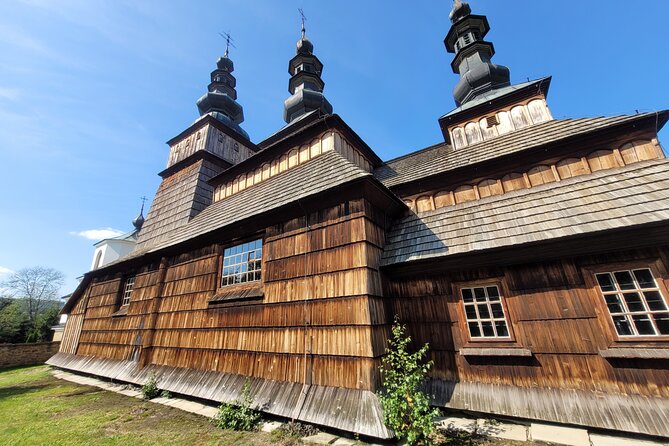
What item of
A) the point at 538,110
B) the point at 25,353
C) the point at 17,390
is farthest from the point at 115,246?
the point at 538,110

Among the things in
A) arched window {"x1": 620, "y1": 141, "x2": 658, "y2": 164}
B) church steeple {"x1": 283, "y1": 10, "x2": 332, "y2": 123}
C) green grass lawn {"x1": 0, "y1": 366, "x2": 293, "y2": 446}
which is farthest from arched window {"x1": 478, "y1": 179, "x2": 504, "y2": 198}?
church steeple {"x1": 283, "y1": 10, "x2": 332, "y2": 123}

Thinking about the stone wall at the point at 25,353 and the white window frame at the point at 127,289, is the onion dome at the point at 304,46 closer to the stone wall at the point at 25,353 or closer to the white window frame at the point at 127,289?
the white window frame at the point at 127,289

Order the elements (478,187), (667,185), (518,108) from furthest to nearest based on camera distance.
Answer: (518,108), (478,187), (667,185)

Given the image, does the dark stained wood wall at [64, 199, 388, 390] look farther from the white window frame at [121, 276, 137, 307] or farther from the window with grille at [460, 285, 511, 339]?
the white window frame at [121, 276, 137, 307]

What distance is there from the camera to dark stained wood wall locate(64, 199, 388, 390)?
196 inches

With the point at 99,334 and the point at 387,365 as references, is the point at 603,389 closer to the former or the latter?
the point at 387,365

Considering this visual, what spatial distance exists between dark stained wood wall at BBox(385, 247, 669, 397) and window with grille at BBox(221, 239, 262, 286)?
4.37 metres

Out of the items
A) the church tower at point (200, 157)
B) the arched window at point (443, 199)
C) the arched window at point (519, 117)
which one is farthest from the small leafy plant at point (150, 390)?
the arched window at point (519, 117)

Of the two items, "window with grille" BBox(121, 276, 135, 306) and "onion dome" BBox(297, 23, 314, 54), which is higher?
"onion dome" BBox(297, 23, 314, 54)

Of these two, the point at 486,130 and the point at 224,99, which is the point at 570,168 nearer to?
the point at 486,130

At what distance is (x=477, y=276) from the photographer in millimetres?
5527

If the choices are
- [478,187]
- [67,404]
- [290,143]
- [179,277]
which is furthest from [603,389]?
[67,404]

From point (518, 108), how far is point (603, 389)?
27.4 feet

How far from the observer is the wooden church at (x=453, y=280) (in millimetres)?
4332
